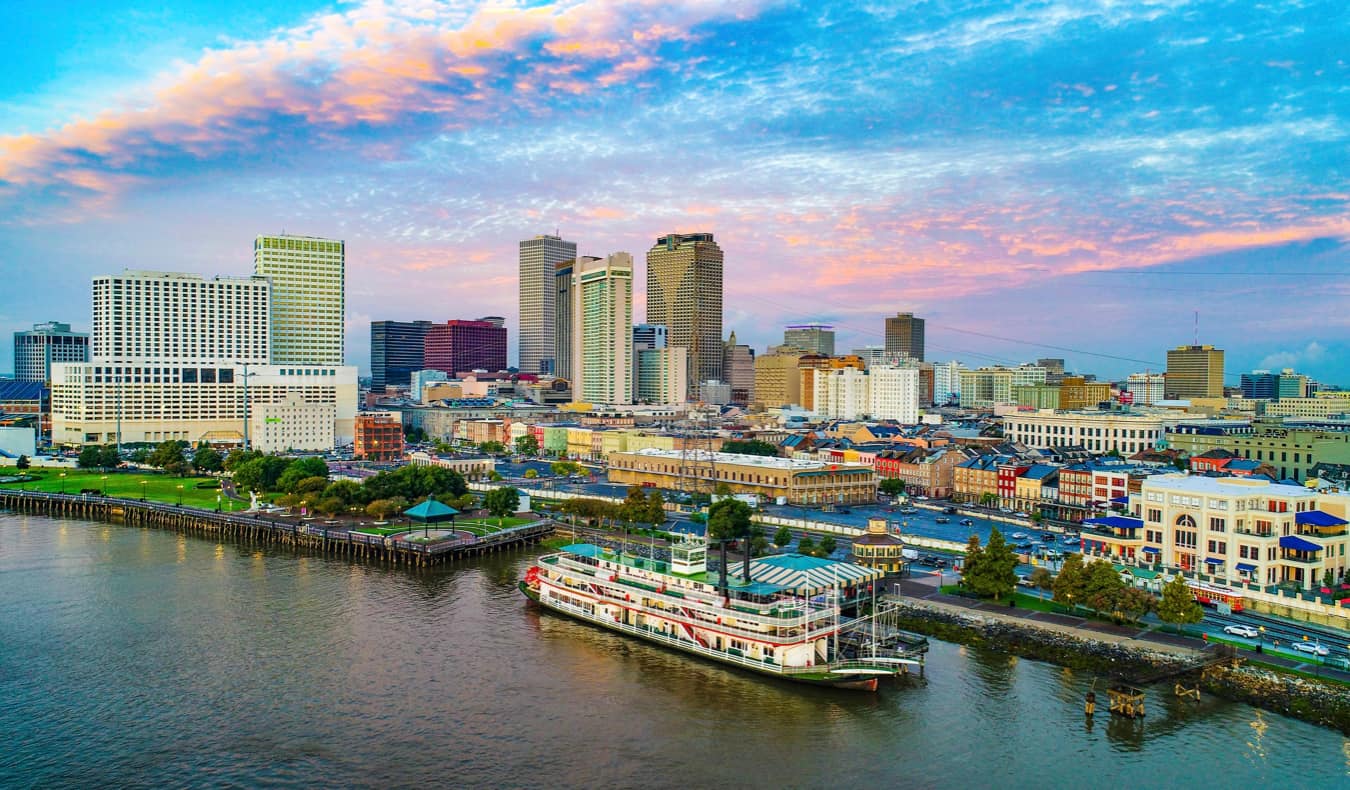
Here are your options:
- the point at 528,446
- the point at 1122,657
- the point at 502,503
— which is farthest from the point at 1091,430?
the point at 1122,657

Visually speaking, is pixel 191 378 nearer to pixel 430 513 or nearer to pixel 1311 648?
pixel 430 513

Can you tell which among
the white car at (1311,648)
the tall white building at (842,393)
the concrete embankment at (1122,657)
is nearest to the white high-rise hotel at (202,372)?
the tall white building at (842,393)

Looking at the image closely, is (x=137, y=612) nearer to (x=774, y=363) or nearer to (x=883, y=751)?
(x=883, y=751)

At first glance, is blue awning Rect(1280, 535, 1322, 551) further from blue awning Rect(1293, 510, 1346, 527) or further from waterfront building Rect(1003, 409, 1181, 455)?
waterfront building Rect(1003, 409, 1181, 455)

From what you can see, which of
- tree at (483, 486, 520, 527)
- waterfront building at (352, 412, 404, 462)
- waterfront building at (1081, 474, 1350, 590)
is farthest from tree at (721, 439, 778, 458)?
waterfront building at (1081, 474, 1350, 590)

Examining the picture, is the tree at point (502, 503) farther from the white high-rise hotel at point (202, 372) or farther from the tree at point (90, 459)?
the white high-rise hotel at point (202, 372)
